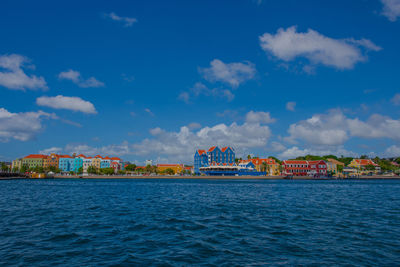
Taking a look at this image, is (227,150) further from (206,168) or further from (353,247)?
(353,247)

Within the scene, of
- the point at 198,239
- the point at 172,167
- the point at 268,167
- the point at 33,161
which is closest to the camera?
the point at 198,239

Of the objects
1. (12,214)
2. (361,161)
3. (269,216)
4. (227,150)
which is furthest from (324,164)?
(12,214)

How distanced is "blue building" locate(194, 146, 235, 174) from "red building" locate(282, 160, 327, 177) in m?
28.8

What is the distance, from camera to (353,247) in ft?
35.8

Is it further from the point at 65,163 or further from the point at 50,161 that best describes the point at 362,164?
the point at 50,161

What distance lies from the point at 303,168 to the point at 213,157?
44.8m

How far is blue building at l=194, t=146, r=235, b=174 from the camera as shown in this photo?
140 m

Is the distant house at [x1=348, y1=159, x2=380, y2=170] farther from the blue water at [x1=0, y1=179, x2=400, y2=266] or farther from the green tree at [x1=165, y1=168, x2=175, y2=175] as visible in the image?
the blue water at [x1=0, y1=179, x2=400, y2=266]

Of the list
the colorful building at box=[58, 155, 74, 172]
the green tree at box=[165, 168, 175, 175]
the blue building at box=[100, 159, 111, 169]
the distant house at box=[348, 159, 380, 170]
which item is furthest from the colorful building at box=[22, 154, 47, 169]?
the distant house at box=[348, 159, 380, 170]

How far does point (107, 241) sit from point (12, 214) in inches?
459

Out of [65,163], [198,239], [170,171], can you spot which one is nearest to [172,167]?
[170,171]

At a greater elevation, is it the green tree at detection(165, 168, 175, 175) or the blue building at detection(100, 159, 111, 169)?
the blue building at detection(100, 159, 111, 169)

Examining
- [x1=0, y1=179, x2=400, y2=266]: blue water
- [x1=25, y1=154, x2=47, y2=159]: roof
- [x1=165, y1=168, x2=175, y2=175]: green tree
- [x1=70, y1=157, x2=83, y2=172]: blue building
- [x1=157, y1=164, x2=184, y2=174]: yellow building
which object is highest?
[x1=25, y1=154, x2=47, y2=159]: roof

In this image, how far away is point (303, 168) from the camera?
128 metres
